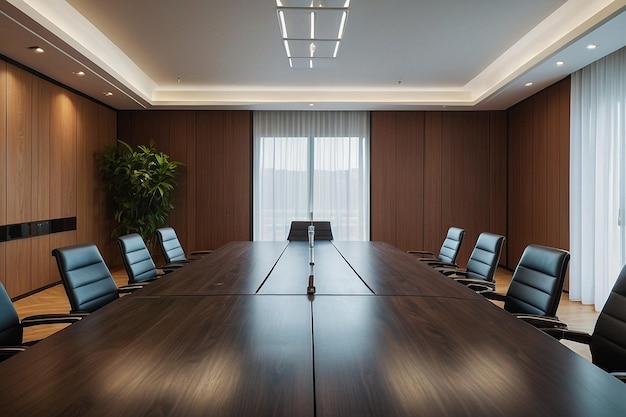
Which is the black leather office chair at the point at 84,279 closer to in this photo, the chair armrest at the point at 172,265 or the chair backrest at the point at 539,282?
the chair armrest at the point at 172,265

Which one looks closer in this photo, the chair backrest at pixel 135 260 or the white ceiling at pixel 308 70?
the chair backrest at pixel 135 260

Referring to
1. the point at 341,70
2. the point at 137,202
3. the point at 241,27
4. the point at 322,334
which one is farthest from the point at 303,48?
the point at 137,202

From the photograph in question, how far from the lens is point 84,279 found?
7.23 feet

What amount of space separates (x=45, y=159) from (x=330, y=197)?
427cm

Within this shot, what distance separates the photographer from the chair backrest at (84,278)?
2086mm

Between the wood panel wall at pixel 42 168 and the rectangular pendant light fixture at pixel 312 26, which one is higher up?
the rectangular pendant light fixture at pixel 312 26

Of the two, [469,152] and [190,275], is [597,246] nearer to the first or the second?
[469,152]

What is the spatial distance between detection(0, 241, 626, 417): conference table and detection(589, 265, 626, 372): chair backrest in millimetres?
371

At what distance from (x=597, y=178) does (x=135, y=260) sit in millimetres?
4921

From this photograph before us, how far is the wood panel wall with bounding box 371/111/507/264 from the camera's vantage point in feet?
22.7

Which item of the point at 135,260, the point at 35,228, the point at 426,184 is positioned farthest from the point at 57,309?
the point at 426,184

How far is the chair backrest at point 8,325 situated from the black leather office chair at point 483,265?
2550mm

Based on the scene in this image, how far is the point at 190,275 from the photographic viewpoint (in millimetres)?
2518

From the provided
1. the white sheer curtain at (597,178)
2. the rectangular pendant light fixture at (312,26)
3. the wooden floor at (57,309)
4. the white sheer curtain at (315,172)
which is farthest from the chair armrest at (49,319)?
the white sheer curtain at (315,172)
